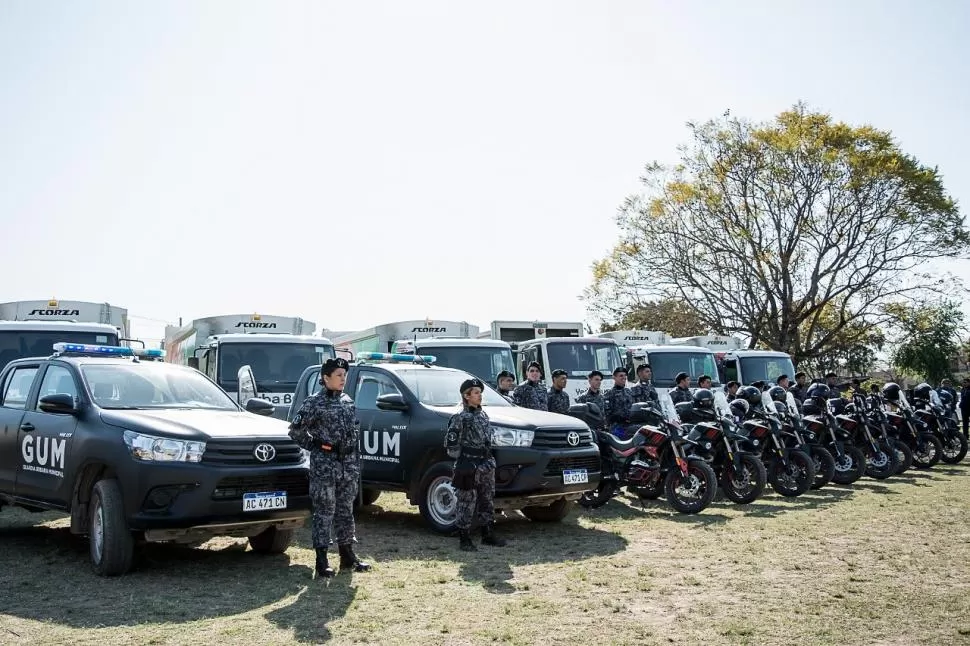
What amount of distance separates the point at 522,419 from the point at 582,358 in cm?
960

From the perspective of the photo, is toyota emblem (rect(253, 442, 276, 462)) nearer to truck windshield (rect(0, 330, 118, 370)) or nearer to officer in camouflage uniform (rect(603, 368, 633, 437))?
officer in camouflage uniform (rect(603, 368, 633, 437))

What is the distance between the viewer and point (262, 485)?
23.9 ft

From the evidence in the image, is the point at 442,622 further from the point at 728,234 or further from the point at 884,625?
the point at 728,234

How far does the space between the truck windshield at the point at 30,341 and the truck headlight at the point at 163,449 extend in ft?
22.2

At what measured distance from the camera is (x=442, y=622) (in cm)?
603

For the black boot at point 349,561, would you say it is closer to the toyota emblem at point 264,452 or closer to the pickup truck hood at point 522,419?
the toyota emblem at point 264,452

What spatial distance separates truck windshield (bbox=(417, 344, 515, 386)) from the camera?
55.4 feet

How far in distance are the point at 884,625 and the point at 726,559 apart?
2.33m

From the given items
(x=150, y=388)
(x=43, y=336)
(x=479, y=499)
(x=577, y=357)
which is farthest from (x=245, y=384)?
(x=577, y=357)

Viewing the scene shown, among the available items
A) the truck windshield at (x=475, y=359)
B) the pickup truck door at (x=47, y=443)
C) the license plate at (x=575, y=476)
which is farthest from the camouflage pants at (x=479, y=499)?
the truck windshield at (x=475, y=359)

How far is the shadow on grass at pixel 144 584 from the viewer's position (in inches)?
245

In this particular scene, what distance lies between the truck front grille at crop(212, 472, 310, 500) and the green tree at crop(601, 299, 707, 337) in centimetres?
2913

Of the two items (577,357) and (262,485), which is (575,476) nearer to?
(262,485)

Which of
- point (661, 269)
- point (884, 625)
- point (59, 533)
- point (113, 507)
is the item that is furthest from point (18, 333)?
point (661, 269)
